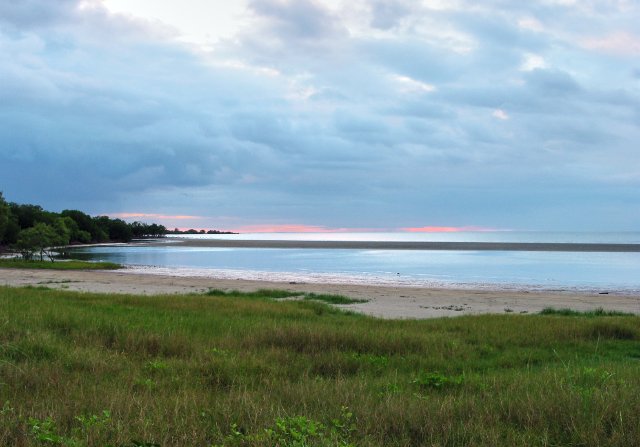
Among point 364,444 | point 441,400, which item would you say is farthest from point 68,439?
point 441,400

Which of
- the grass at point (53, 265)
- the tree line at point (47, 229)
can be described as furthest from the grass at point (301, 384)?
the tree line at point (47, 229)

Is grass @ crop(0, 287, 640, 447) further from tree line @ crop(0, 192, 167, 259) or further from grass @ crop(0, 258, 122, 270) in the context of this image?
tree line @ crop(0, 192, 167, 259)

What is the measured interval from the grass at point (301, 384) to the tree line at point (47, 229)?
176 feet

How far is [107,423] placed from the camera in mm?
5531

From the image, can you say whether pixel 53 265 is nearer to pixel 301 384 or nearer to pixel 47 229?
pixel 47 229

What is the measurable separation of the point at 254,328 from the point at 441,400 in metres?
7.49

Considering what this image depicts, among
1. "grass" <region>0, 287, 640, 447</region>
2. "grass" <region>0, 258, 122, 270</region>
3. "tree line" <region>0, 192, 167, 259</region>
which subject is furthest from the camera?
"tree line" <region>0, 192, 167, 259</region>

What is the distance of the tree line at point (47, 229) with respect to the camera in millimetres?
62969

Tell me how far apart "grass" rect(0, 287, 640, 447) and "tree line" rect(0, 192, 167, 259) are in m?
53.7

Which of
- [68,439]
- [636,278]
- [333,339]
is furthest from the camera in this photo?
[636,278]

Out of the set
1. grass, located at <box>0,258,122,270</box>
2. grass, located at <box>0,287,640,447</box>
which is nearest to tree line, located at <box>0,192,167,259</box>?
grass, located at <box>0,258,122,270</box>

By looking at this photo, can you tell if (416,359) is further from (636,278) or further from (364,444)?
(636,278)

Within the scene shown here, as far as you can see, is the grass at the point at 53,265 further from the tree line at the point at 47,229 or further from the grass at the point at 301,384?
the grass at the point at 301,384

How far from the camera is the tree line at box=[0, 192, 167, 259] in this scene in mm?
62969
